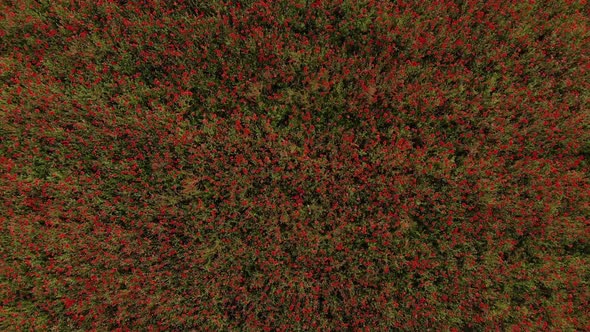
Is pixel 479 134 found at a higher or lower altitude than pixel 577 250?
higher

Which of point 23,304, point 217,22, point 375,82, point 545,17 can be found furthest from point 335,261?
point 545,17

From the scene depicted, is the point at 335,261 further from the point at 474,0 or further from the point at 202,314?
the point at 474,0

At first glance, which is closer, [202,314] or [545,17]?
[202,314]

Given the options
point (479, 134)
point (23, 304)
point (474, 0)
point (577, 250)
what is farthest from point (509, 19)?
point (23, 304)

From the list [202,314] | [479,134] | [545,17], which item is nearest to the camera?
[202,314]

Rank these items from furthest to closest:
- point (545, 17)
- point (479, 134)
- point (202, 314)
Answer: point (545, 17)
point (479, 134)
point (202, 314)

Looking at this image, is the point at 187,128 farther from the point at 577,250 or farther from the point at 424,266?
the point at 577,250

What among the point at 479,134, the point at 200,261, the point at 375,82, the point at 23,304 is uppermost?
the point at 375,82
